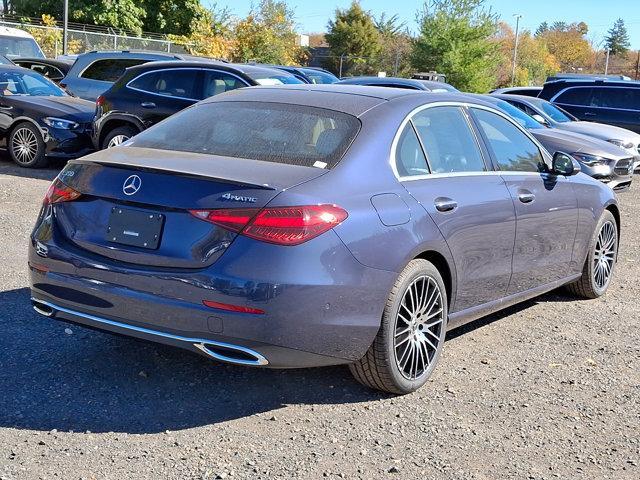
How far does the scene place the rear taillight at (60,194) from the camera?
14.0ft

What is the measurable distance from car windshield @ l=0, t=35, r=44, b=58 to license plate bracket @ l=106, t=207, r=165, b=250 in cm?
1840

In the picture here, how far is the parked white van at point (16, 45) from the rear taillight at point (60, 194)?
1789 centimetres

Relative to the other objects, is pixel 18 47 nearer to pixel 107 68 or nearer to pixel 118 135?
pixel 107 68

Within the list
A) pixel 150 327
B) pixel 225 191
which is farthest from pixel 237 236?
pixel 150 327

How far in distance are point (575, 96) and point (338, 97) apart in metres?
15.6

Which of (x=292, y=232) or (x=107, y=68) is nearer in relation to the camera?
(x=292, y=232)

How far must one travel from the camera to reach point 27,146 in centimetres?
1252

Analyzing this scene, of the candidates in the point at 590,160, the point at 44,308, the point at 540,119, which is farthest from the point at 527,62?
the point at 44,308

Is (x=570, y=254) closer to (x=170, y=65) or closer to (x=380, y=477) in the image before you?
(x=380, y=477)

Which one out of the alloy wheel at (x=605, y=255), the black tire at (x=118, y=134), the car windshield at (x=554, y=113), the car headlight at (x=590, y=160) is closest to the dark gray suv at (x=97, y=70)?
the black tire at (x=118, y=134)

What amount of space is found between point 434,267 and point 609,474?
136 cm

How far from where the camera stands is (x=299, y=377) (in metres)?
4.68

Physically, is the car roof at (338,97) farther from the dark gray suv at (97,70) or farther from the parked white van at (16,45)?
the parked white van at (16,45)

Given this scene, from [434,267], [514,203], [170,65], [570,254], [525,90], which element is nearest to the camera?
[434,267]
